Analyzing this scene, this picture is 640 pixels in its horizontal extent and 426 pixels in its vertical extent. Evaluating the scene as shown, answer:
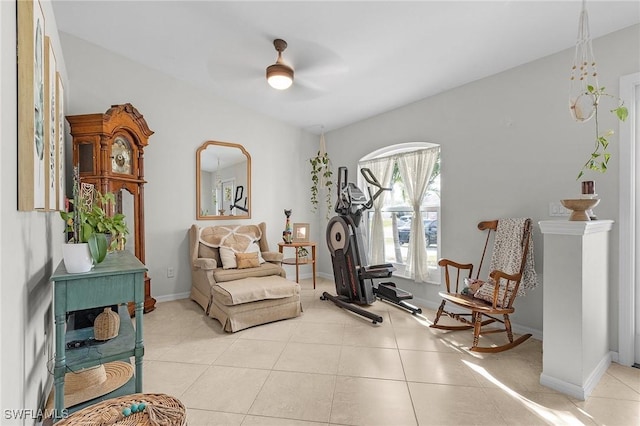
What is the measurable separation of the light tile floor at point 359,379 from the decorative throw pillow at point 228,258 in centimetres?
86

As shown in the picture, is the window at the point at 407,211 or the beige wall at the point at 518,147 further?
the window at the point at 407,211

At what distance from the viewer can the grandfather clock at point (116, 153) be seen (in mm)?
3158

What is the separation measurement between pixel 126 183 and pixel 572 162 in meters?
4.46

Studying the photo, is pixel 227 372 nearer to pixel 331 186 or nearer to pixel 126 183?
pixel 126 183

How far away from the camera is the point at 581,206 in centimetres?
207

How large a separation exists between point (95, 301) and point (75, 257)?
24 centimetres

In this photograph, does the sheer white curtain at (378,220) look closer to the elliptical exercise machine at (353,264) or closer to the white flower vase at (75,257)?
the elliptical exercise machine at (353,264)

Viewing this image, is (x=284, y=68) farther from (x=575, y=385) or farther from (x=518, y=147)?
(x=575, y=385)

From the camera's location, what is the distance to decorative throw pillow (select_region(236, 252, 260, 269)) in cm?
388

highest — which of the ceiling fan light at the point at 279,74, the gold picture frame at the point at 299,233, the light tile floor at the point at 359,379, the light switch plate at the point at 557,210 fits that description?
the ceiling fan light at the point at 279,74

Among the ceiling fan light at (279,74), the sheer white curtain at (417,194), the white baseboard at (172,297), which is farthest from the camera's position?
the white baseboard at (172,297)

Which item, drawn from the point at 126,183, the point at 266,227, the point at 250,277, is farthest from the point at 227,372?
the point at 266,227

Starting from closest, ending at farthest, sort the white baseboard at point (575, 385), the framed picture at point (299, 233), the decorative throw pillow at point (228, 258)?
the white baseboard at point (575, 385) → the decorative throw pillow at point (228, 258) → the framed picture at point (299, 233)

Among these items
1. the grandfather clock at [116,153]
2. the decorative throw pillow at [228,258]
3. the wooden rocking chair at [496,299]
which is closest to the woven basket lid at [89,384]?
the grandfather clock at [116,153]
